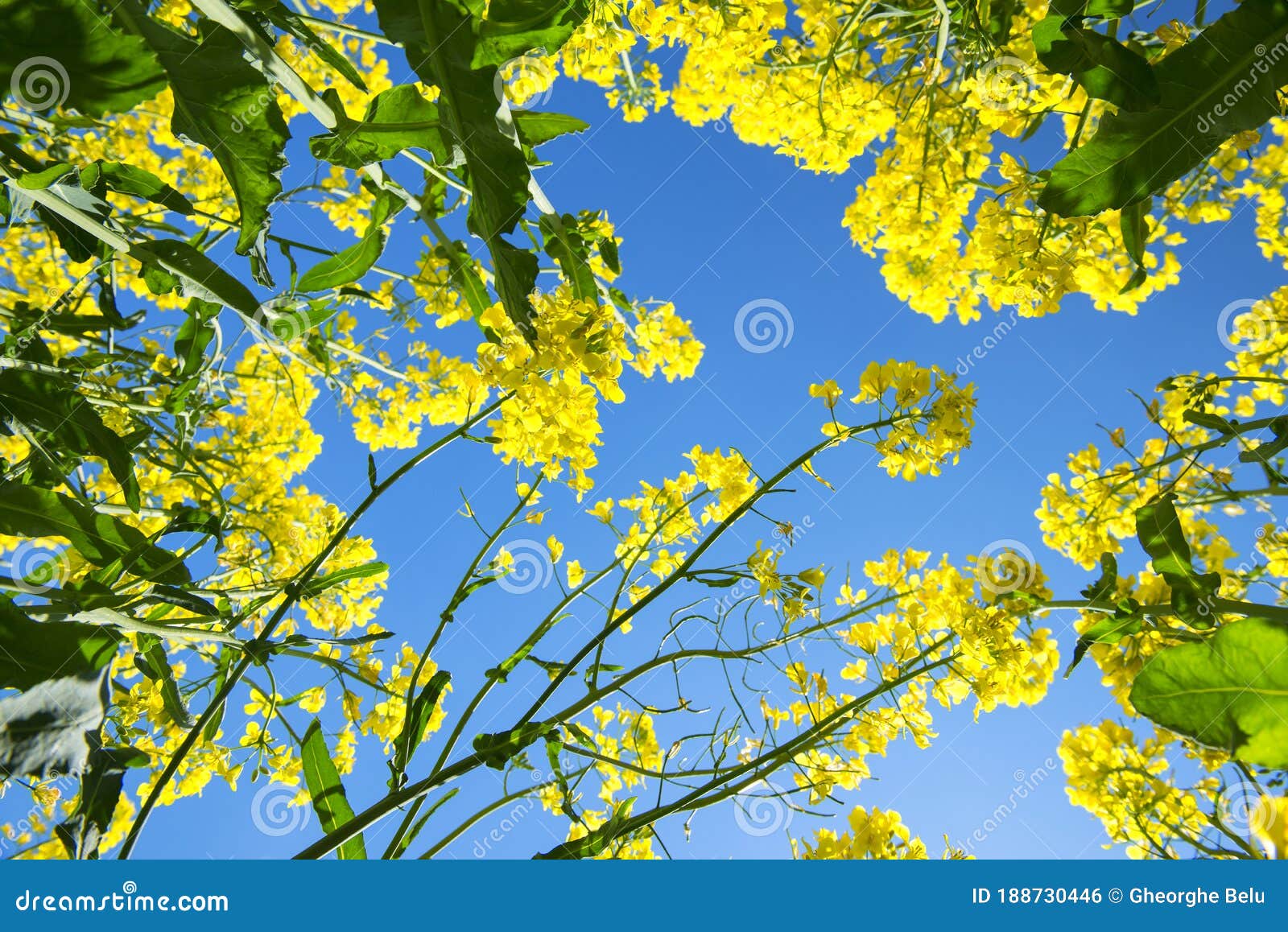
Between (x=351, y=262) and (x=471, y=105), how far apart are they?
53 centimetres

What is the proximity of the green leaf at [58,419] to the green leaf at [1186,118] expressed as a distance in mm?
1724

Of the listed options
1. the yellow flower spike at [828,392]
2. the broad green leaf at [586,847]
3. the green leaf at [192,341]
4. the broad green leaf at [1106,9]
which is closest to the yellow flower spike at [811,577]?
the yellow flower spike at [828,392]

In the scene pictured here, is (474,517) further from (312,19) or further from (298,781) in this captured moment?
(298,781)

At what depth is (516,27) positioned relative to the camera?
1051 millimetres

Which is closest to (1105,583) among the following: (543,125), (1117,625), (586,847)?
(1117,625)

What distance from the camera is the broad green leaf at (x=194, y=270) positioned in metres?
1.19

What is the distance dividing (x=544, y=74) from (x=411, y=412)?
1.45 metres

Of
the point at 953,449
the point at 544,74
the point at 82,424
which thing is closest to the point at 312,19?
the point at 544,74

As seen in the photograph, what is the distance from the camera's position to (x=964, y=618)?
161cm
